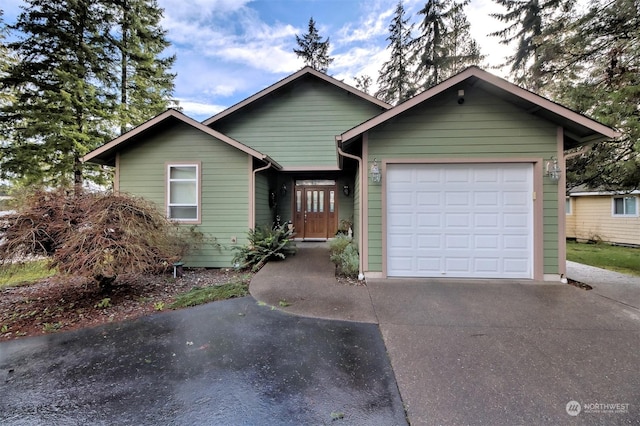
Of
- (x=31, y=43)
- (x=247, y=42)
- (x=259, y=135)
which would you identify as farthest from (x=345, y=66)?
(x=31, y=43)

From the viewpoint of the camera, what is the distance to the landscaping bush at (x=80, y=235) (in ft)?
13.8

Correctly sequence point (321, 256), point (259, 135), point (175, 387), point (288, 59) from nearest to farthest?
point (175, 387) → point (321, 256) → point (259, 135) → point (288, 59)

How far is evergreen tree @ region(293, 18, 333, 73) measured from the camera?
68.0 ft

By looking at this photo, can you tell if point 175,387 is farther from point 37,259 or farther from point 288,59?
point 288,59

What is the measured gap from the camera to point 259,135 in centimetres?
979

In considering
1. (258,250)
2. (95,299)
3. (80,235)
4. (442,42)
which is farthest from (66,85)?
(442,42)

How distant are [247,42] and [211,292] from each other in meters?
15.1

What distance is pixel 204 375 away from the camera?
2.63 meters

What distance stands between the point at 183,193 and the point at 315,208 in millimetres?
5351

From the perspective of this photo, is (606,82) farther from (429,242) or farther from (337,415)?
(337,415)

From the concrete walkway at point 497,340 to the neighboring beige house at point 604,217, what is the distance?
1143 cm

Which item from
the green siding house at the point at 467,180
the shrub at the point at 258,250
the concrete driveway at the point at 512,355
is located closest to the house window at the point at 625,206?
the green siding house at the point at 467,180

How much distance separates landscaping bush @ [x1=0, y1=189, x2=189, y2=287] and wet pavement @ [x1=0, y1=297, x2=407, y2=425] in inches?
41.5

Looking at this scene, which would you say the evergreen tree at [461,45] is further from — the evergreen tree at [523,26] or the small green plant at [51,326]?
A: the small green plant at [51,326]
